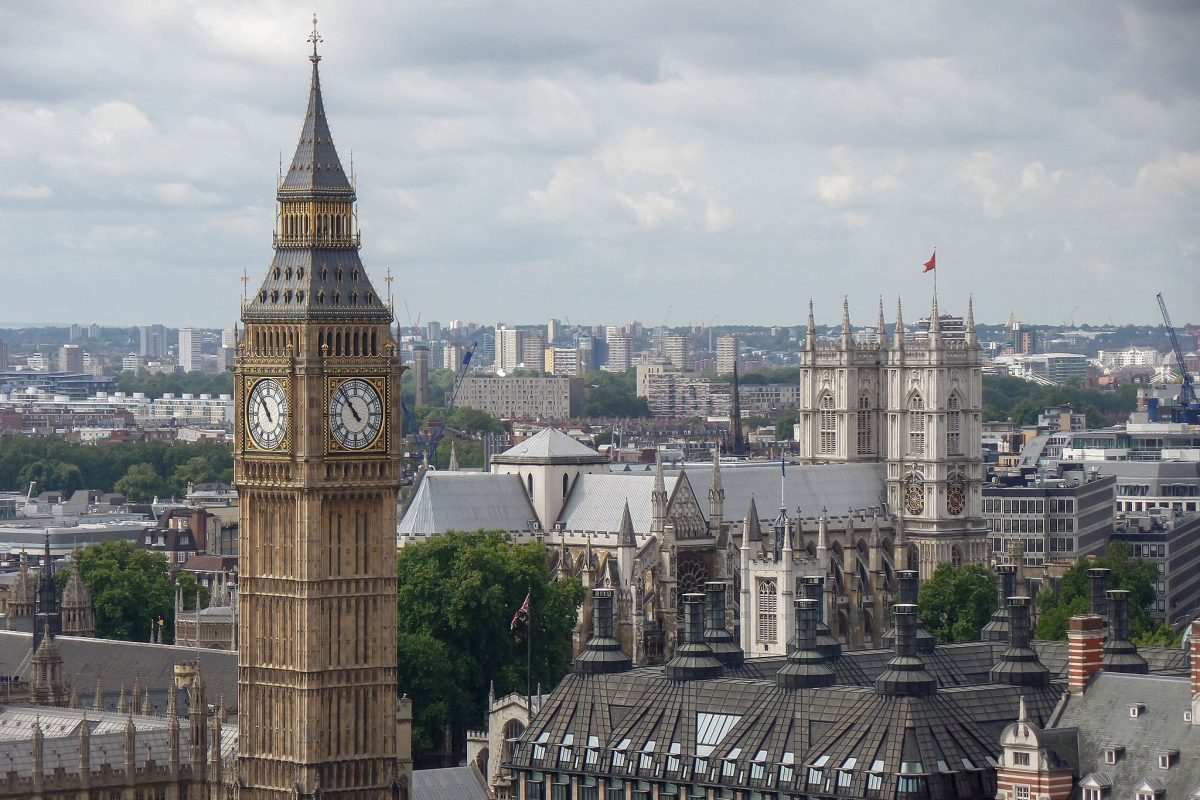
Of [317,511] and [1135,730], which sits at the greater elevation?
[317,511]

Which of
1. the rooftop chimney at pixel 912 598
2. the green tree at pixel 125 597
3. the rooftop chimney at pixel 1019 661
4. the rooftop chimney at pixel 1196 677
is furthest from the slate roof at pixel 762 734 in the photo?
the green tree at pixel 125 597

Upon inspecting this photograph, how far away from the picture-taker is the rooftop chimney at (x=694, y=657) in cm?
11038

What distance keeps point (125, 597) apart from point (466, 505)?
2056 centimetres

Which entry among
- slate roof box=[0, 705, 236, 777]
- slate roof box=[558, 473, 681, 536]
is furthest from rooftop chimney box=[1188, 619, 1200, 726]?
slate roof box=[558, 473, 681, 536]

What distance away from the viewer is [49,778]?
10744 centimetres

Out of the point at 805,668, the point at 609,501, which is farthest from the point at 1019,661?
the point at 609,501

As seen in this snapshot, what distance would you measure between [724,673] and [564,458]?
79403 mm

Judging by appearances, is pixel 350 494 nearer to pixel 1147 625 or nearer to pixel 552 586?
pixel 552 586

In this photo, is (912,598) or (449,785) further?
(449,785)

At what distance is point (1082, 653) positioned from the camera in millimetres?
104562

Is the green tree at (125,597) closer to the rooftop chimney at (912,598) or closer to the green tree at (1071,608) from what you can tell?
the green tree at (1071,608)

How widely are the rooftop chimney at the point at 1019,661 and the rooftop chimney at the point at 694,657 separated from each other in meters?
9.34

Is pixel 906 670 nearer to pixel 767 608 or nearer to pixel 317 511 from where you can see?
pixel 317 511

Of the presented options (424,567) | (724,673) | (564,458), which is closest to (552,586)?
(424,567)
